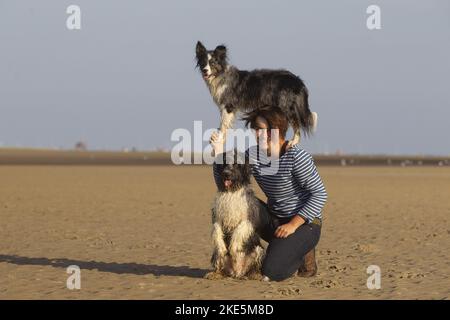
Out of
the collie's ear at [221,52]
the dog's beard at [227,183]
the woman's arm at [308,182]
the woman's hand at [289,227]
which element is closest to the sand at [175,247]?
the woman's hand at [289,227]

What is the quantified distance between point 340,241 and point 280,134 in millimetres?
5556

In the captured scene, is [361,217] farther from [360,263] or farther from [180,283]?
[180,283]

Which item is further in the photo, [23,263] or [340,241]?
[340,241]

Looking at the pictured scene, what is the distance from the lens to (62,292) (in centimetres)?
848

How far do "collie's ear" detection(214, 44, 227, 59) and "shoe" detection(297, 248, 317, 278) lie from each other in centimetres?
279

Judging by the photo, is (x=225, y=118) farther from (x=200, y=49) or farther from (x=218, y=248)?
(x=218, y=248)

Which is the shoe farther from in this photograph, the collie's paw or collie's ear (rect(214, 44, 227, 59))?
collie's ear (rect(214, 44, 227, 59))

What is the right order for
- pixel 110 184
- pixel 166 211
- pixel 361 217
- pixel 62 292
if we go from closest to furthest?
pixel 62 292
pixel 361 217
pixel 166 211
pixel 110 184

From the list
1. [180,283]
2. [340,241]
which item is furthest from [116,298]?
[340,241]

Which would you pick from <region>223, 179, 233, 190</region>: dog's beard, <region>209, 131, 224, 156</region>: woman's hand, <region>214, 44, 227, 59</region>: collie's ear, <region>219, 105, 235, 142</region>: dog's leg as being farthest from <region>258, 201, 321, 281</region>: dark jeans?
<region>214, 44, 227, 59</region>: collie's ear

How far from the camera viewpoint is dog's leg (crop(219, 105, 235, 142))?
907cm

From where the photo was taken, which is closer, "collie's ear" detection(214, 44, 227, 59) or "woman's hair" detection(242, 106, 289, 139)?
"woman's hair" detection(242, 106, 289, 139)

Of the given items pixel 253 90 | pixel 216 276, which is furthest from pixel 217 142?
pixel 216 276
